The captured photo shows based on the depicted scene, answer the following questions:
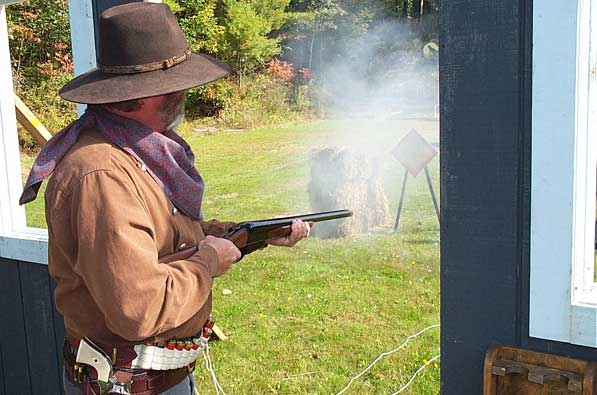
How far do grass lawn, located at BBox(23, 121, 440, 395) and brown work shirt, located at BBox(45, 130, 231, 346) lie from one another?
1.88 meters

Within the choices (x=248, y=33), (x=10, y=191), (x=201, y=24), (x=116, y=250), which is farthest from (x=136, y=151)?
(x=248, y=33)

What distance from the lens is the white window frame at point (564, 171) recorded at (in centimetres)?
135

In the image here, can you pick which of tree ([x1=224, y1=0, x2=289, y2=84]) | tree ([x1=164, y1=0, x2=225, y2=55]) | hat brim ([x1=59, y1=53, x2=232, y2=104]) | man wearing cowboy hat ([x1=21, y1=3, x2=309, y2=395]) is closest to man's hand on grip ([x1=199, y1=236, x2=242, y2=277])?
man wearing cowboy hat ([x1=21, y1=3, x2=309, y2=395])

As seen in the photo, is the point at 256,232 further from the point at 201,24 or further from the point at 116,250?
the point at 201,24

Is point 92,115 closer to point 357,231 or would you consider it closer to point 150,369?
point 150,369

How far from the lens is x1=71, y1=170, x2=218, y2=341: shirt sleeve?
1.29 m

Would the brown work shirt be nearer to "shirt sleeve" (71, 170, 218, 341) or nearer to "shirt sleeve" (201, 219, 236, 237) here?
"shirt sleeve" (71, 170, 218, 341)

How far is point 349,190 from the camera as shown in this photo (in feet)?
20.5

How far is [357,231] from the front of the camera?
247 inches

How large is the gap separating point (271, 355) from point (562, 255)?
2.50 m

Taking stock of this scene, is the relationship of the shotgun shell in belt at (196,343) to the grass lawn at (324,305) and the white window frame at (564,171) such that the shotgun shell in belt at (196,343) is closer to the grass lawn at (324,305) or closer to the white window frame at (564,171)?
the white window frame at (564,171)

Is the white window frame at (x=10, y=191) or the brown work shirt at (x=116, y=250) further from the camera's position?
the white window frame at (x=10, y=191)

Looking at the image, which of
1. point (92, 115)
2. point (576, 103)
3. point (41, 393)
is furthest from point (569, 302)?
point (41, 393)

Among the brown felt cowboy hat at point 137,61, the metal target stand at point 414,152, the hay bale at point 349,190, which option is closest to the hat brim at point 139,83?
the brown felt cowboy hat at point 137,61
